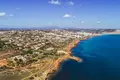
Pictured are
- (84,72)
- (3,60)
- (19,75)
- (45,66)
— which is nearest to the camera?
(19,75)

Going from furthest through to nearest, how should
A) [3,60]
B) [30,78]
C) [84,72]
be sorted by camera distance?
[3,60] < [84,72] < [30,78]

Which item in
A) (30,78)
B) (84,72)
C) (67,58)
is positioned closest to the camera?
(30,78)

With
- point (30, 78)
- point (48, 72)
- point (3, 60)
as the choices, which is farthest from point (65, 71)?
point (3, 60)

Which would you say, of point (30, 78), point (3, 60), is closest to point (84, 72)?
point (30, 78)

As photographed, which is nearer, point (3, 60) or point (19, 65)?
point (19, 65)

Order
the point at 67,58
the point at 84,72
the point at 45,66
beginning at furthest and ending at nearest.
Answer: the point at 67,58 < the point at 45,66 < the point at 84,72

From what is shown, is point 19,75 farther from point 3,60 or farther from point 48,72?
point 3,60

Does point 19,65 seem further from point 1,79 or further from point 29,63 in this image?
point 1,79

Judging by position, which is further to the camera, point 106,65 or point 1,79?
point 106,65
